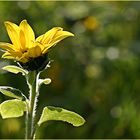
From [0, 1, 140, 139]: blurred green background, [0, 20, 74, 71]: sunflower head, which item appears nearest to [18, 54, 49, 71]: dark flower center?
[0, 20, 74, 71]: sunflower head

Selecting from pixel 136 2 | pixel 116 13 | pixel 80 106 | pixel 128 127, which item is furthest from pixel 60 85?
pixel 136 2

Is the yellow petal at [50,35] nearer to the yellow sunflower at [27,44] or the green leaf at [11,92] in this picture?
the yellow sunflower at [27,44]

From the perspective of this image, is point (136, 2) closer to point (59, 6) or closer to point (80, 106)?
point (59, 6)

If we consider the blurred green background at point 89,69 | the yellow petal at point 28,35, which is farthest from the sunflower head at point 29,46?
the blurred green background at point 89,69

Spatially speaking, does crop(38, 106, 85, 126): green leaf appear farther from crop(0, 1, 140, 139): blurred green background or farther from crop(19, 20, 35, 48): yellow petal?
crop(0, 1, 140, 139): blurred green background

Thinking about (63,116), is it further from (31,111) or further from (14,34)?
(14,34)
